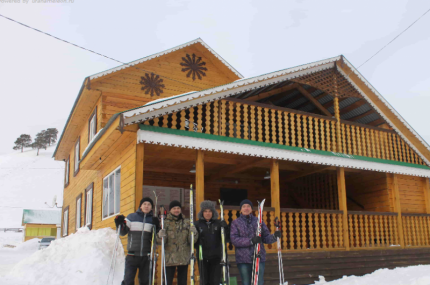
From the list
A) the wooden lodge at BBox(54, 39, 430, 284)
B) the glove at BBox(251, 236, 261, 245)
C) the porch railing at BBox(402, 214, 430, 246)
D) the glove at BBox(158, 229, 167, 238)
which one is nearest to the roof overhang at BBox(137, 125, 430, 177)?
the wooden lodge at BBox(54, 39, 430, 284)

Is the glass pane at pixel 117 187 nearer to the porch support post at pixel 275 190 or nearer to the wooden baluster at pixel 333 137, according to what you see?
the porch support post at pixel 275 190

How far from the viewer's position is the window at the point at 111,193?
9695 millimetres

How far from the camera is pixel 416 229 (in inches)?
459

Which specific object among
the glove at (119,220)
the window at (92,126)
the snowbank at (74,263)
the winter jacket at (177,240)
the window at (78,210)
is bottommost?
the snowbank at (74,263)

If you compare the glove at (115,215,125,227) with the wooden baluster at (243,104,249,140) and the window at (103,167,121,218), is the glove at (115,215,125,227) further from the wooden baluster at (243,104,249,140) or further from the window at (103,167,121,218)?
the wooden baluster at (243,104,249,140)

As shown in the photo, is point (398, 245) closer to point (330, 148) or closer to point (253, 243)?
point (330, 148)

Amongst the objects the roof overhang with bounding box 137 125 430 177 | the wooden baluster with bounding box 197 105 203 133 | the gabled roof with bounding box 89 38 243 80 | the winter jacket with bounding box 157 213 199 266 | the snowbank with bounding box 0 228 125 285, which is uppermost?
the gabled roof with bounding box 89 38 243 80

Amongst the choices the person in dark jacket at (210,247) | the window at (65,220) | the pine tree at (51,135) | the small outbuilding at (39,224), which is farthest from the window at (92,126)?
the pine tree at (51,135)

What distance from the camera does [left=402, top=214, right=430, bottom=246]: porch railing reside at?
11.4 m

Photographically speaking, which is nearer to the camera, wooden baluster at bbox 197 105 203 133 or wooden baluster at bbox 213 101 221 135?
wooden baluster at bbox 197 105 203 133

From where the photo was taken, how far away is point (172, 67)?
536 inches

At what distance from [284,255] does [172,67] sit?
754 cm

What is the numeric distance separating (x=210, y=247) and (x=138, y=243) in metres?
1.11

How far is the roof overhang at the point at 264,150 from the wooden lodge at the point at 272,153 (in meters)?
0.03
